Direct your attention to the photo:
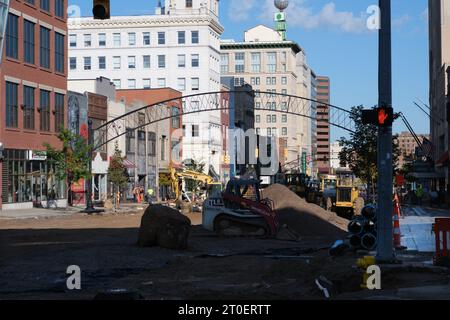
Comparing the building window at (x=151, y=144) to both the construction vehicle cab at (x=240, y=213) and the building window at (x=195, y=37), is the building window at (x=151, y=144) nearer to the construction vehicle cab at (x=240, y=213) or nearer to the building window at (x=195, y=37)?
the building window at (x=195, y=37)

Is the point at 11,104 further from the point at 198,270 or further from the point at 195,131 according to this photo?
the point at 195,131

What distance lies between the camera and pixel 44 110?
200 ft

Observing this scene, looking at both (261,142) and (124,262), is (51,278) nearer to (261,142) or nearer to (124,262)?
(124,262)

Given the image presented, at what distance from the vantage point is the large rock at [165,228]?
24.2m

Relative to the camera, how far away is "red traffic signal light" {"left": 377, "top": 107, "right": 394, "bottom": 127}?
59.3ft

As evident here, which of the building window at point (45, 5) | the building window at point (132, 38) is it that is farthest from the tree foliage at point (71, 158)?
the building window at point (132, 38)

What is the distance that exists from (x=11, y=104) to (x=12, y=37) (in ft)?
15.1

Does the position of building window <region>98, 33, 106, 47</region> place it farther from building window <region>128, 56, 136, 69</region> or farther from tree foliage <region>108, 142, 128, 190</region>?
tree foliage <region>108, 142, 128, 190</region>

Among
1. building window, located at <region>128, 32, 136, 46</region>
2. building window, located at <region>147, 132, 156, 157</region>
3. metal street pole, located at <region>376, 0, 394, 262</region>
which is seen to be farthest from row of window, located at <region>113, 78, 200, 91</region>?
metal street pole, located at <region>376, 0, 394, 262</region>

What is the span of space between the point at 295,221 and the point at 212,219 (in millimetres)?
6918

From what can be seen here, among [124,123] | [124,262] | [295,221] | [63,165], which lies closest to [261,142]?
[124,123]

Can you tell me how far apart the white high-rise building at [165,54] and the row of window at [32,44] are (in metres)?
50.9

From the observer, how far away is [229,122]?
435 feet

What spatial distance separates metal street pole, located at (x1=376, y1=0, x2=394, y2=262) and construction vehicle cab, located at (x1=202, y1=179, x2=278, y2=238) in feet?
40.6
